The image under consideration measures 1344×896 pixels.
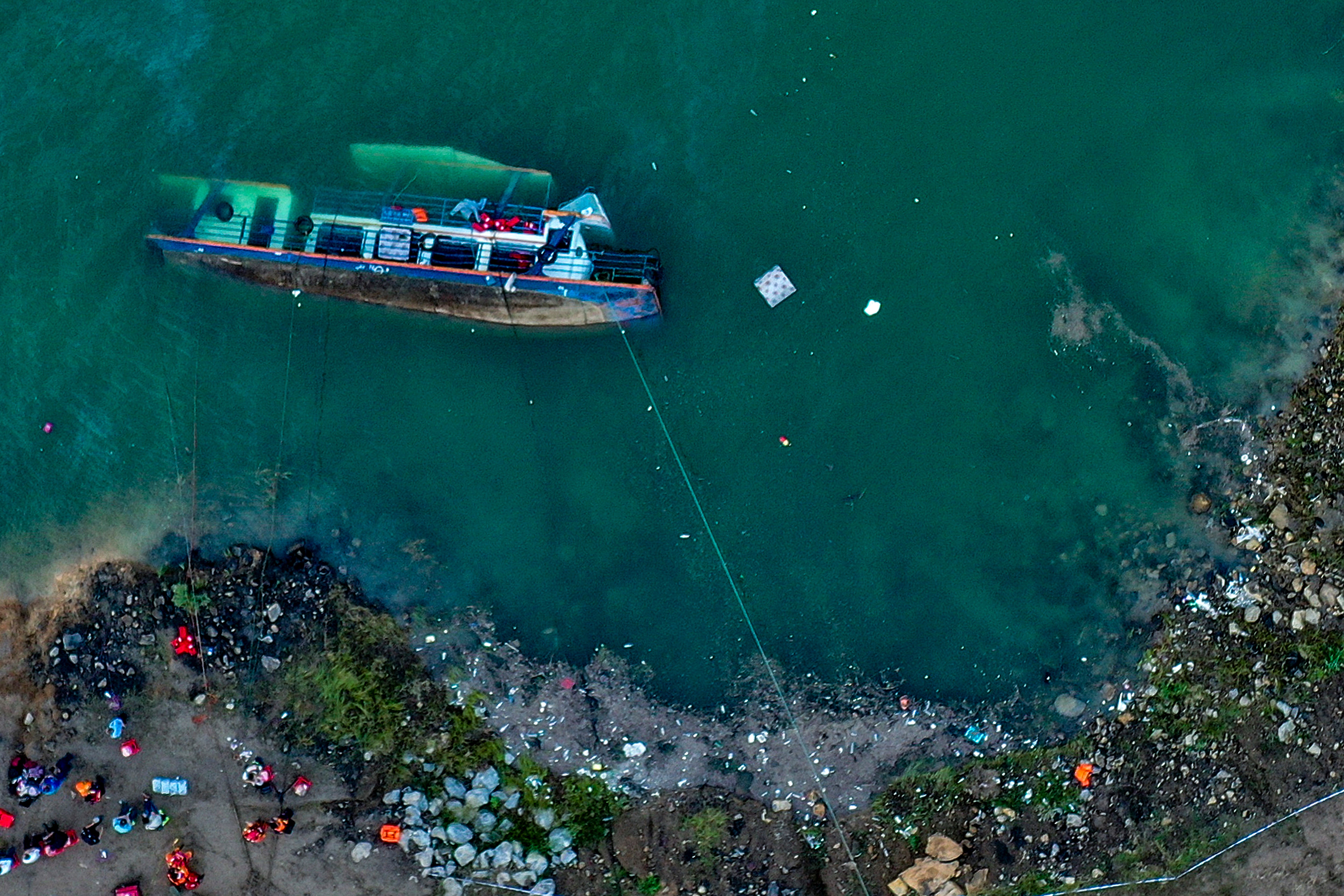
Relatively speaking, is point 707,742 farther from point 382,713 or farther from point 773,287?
point 773,287

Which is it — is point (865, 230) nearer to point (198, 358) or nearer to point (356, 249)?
point (356, 249)

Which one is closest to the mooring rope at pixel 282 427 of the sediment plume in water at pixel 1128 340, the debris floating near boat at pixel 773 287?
the debris floating near boat at pixel 773 287

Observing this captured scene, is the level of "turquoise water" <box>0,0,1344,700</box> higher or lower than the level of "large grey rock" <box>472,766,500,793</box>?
higher

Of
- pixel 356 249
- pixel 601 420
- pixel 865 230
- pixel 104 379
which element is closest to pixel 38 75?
pixel 104 379

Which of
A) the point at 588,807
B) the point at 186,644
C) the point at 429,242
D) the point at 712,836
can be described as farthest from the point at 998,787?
the point at 186,644

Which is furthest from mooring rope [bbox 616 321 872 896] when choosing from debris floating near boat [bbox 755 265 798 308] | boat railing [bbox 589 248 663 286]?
debris floating near boat [bbox 755 265 798 308]

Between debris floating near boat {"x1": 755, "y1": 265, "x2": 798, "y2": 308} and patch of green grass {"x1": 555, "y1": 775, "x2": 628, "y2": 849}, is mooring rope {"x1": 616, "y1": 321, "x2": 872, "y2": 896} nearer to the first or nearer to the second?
debris floating near boat {"x1": 755, "y1": 265, "x2": 798, "y2": 308}
